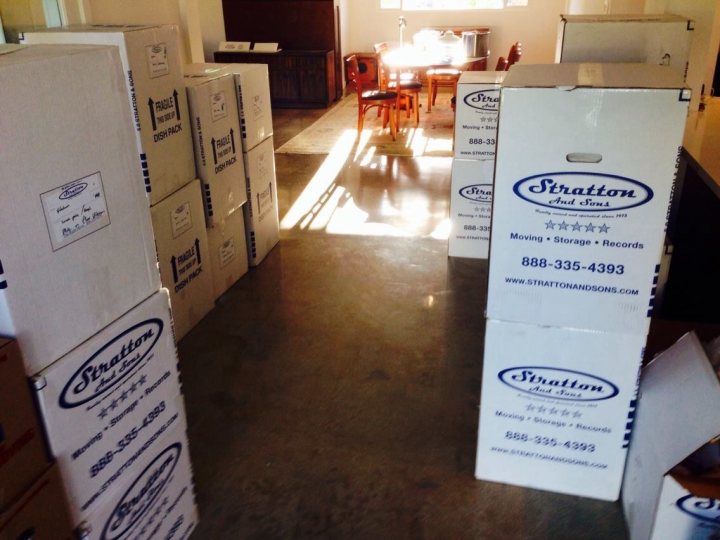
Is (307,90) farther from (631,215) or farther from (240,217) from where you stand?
(631,215)

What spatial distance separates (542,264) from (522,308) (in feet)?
0.50

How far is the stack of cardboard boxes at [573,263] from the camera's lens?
5.17 ft

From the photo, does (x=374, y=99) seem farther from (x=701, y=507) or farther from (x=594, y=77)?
(x=701, y=507)

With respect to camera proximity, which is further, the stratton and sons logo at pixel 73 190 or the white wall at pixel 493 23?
the white wall at pixel 493 23

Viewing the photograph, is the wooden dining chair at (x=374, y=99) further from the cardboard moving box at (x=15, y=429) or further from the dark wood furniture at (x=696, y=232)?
the cardboard moving box at (x=15, y=429)

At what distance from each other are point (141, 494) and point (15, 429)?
0.55 meters

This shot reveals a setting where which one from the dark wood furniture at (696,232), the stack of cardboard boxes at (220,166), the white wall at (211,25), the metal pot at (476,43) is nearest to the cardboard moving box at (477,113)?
the dark wood furniture at (696,232)

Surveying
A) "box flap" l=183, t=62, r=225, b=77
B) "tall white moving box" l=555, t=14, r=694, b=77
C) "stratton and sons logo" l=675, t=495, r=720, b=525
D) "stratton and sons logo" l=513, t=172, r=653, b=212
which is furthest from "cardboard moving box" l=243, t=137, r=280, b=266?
"stratton and sons logo" l=675, t=495, r=720, b=525

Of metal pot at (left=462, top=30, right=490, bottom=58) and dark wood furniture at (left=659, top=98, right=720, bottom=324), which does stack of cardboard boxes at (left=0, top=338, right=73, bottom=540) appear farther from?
metal pot at (left=462, top=30, right=490, bottom=58)

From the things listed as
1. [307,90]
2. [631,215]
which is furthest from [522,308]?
[307,90]

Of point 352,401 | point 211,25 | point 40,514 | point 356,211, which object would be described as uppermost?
point 211,25

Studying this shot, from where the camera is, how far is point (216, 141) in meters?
3.24

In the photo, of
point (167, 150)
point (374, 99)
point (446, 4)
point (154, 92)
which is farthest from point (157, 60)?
point (446, 4)

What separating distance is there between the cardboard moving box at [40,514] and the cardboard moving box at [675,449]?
1400mm
